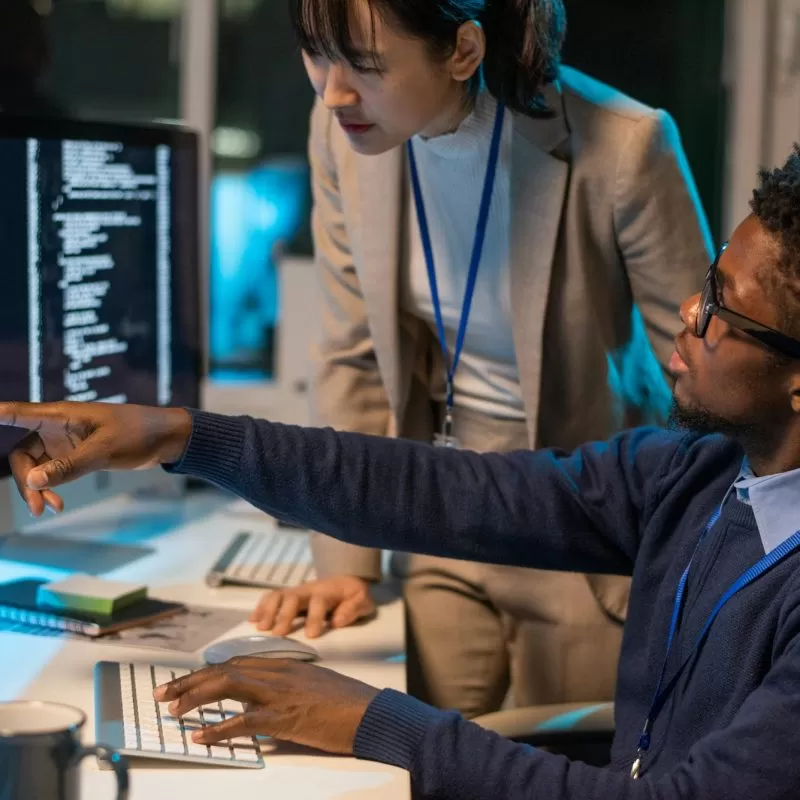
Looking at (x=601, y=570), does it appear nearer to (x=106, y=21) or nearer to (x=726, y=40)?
(x=726, y=40)

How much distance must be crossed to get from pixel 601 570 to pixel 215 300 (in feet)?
6.28

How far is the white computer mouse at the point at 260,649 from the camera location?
1356mm

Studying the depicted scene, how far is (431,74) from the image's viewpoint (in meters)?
1.42

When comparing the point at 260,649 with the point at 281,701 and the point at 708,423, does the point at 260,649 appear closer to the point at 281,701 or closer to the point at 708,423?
the point at 281,701

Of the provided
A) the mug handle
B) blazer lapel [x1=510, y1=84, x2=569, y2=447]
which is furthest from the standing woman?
the mug handle

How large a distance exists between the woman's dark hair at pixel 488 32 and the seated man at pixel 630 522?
399mm

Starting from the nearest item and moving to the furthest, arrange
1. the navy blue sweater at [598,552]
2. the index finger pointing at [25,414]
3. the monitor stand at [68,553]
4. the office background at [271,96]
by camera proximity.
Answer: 1. the navy blue sweater at [598,552]
2. the index finger pointing at [25,414]
3. the monitor stand at [68,553]
4. the office background at [271,96]

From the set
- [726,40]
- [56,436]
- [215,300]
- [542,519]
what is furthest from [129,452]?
[726,40]

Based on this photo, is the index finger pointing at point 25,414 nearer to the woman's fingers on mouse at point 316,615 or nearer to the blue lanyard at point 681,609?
the woman's fingers on mouse at point 316,615

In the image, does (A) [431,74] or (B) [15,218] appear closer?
(A) [431,74]

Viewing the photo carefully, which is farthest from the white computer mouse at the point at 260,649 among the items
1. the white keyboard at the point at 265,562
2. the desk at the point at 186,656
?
the white keyboard at the point at 265,562

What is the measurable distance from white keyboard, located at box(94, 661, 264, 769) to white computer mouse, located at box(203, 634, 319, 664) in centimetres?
7

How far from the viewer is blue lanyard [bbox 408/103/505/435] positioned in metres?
1.59

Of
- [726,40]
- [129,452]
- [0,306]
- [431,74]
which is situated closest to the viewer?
[129,452]
